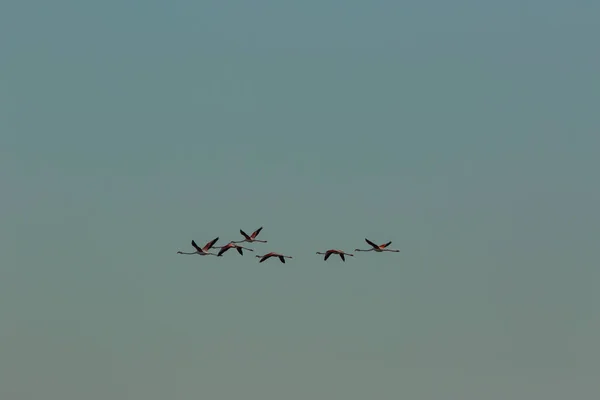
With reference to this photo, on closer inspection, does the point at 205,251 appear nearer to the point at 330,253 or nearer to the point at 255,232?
the point at 255,232

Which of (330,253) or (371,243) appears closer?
(330,253)

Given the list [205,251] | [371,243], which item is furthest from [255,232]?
[371,243]

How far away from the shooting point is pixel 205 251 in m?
127

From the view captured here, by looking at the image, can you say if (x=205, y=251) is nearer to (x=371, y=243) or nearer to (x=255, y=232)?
(x=255, y=232)

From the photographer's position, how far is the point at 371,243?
425ft

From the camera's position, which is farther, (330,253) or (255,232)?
(255,232)

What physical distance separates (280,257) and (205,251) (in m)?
10.9

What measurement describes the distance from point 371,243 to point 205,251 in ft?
70.3

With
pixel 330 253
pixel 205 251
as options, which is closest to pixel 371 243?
pixel 330 253

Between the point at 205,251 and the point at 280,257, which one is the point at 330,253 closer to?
the point at 280,257

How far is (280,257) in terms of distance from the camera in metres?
122

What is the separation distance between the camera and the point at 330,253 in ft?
392

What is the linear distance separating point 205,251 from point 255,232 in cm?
708

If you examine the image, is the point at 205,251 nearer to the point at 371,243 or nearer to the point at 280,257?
the point at 280,257
